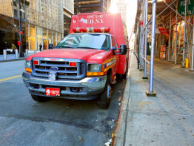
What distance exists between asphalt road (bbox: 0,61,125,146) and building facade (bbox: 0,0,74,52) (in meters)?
21.3

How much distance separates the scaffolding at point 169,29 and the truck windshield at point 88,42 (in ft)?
4.42

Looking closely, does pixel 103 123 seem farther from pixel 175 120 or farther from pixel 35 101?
pixel 35 101

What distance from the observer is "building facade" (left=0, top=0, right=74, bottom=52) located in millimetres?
23547

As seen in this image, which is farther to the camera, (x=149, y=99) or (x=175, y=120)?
(x=149, y=99)

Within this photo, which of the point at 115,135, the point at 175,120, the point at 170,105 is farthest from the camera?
the point at 170,105

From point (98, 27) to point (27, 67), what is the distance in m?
3.52

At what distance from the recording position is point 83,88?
135 inches

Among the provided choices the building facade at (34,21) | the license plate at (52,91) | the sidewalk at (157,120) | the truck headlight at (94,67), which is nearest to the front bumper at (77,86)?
the license plate at (52,91)

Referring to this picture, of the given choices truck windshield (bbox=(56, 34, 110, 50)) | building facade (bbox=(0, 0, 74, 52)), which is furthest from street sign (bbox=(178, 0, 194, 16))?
building facade (bbox=(0, 0, 74, 52))

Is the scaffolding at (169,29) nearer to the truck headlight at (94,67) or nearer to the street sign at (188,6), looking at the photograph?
the street sign at (188,6)

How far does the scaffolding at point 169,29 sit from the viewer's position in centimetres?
514

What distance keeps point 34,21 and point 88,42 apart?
27782mm

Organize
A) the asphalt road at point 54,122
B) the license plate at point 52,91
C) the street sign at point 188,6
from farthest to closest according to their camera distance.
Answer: the street sign at point 188,6
the license plate at point 52,91
the asphalt road at point 54,122

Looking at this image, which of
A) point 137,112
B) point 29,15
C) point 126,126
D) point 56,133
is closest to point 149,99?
point 137,112
